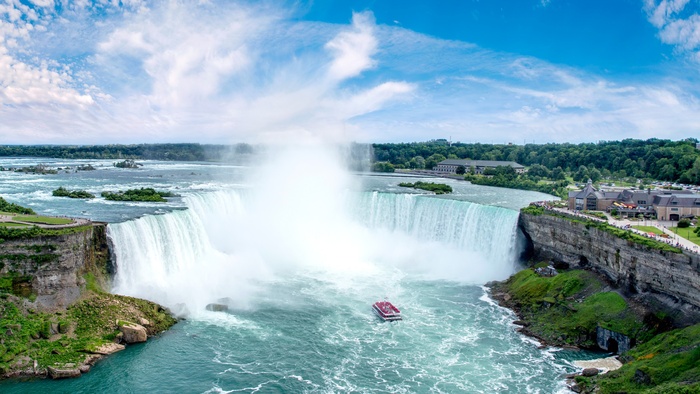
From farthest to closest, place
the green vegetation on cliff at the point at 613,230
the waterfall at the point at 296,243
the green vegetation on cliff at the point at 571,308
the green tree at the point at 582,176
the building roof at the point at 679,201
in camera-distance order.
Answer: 1. the green tree at the point at 582,176
2. the building roof at the point at 679,201
3. the waterfall at the point at 296,243
4. the green vegetation on cliff at the point at 613,230
5. the green vegetation on cliff at the point at 571,308

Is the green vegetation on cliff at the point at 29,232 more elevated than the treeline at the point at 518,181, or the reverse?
the treeline at the point at 518,181

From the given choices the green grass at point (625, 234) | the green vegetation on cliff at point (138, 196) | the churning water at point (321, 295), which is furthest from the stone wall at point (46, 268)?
the green grass at point (625, 234)

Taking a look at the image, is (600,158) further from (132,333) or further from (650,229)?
(132,333)

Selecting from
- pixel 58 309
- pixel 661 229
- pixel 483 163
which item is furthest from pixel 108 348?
pixel 483 163

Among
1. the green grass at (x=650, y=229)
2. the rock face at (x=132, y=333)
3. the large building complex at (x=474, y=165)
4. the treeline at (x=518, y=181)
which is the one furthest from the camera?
the large building complex at (x=474, y=165)

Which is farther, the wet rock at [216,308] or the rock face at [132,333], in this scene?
the wet rock at [216,308]

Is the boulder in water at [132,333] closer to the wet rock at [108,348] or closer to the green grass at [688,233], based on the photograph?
the wet rock at [108,348]
